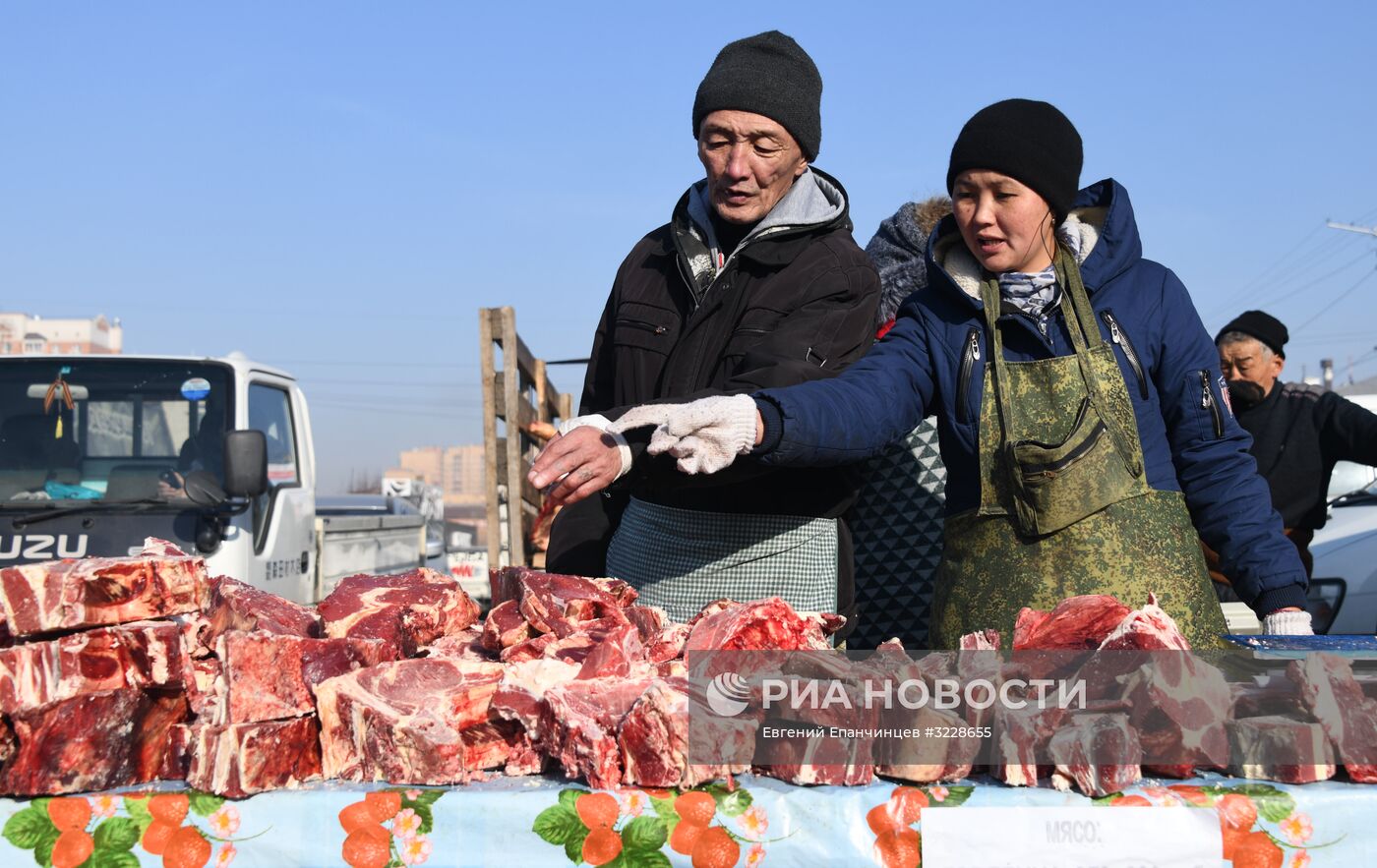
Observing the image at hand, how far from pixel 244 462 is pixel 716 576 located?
4223mm

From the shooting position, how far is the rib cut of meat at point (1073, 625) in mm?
2434

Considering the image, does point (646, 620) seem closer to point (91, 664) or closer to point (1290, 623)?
point (91, 664)

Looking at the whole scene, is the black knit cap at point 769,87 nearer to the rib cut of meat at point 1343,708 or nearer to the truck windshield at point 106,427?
the rib cut of meat at point 1343,708

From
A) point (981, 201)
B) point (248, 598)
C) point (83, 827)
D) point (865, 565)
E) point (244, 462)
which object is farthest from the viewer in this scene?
point (244, 462)

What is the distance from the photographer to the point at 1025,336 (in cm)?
295

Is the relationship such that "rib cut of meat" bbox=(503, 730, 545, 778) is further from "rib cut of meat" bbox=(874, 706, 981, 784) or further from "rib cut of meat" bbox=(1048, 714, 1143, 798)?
"rib cut of meat" bbox=(1048, 714, 1143, 798)

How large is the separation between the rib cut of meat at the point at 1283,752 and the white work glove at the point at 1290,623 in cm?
79

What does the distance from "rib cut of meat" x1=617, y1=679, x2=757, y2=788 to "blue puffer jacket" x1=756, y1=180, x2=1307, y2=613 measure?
2.84 ft

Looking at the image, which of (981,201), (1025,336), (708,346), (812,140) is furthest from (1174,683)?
(812,140)

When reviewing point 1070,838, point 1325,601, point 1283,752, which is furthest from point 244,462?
point 1325,601

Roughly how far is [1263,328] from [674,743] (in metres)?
5.34

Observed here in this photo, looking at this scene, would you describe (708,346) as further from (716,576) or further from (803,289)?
(716,576)

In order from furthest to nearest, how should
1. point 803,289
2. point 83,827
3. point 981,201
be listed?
point 803,289, point 981,201, point 83,827

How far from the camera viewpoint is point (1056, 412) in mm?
2826
